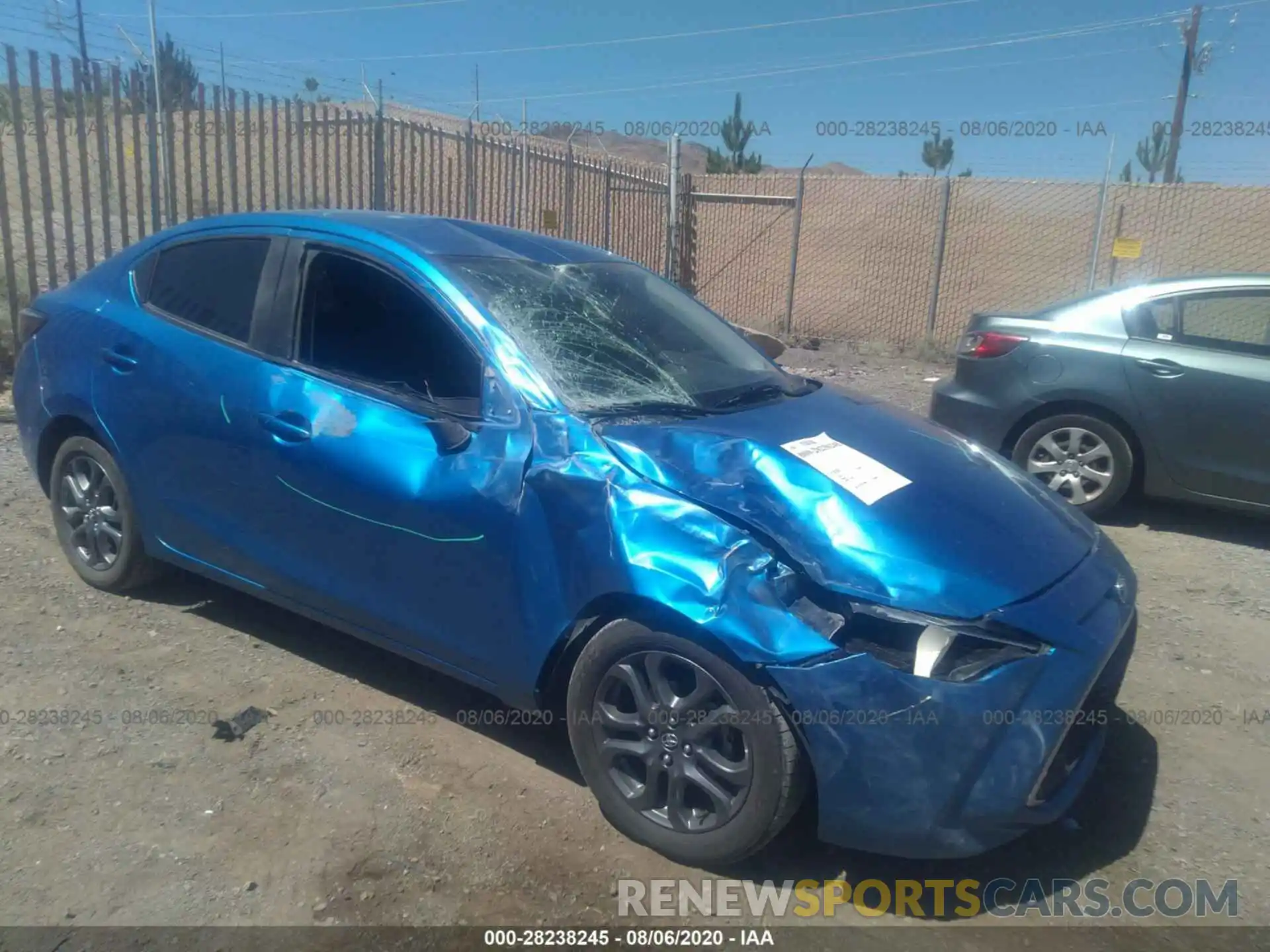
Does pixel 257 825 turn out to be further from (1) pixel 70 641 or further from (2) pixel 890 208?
(2) pixel 890 208

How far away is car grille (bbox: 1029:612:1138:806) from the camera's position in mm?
2740

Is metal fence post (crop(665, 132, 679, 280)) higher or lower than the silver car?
higher

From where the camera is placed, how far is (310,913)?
8.69ft

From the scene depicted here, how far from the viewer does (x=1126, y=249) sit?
43.1 ft

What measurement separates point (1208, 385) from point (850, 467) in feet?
12.5

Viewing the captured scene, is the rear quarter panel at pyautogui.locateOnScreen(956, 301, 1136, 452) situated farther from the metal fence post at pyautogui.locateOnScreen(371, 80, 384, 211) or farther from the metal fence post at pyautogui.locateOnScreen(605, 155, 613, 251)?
the metal fence post at pyautogui.locateOnScreen(605, 155, 613, 251)

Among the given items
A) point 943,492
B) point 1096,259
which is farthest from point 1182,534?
point 1096,259

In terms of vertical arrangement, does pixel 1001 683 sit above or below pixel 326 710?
above

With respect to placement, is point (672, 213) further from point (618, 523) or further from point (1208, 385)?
point (618, 523)

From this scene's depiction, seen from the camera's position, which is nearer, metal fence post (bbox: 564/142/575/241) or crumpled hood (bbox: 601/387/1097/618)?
crumpled hood (bbox: 601/387/1097/618)

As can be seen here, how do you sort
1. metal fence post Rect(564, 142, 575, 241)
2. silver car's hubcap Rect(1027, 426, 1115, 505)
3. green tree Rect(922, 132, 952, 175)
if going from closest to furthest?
silver car's hubcap Rect(1027, 426, 1115, 505) → metal fence post Rect(564, 142, 575, 241) → green tree Rect(922, 132, 952, 175)

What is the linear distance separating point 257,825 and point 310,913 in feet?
1.44

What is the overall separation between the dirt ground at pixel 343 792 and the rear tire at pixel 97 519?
13cm

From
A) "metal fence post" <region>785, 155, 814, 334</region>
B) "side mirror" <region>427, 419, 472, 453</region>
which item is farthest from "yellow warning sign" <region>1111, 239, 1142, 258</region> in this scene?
"side mirror" <region>427, 419, 472, 453</region>
